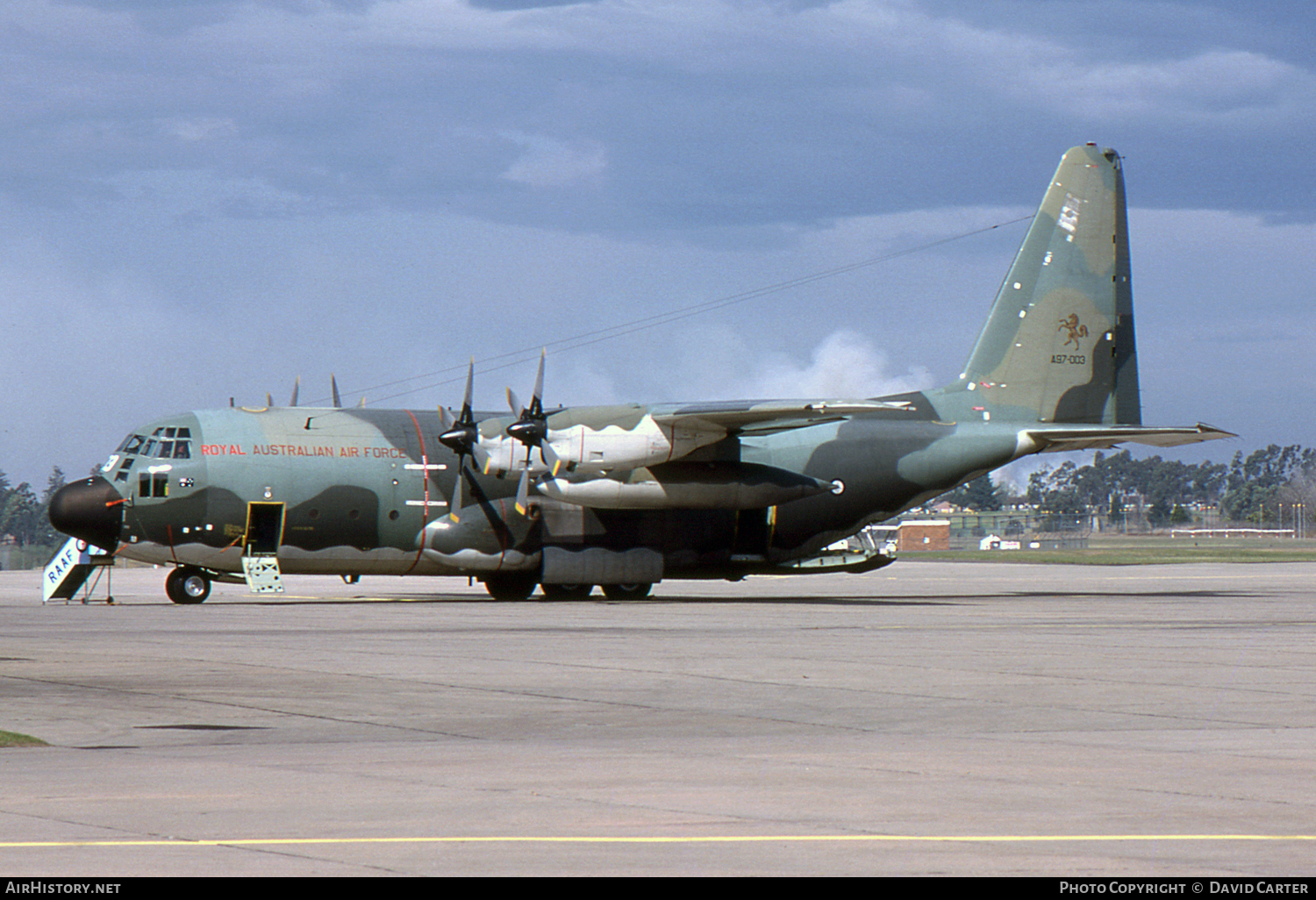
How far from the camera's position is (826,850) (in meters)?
8.27

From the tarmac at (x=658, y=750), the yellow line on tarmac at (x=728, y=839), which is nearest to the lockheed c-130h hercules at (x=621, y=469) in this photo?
the tarmac at (x=658, y=750)

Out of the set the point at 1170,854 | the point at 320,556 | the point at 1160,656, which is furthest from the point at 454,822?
the point at 320,556

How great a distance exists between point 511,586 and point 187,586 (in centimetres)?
839

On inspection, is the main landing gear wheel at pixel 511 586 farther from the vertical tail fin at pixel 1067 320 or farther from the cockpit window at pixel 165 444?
the vertical tail fin at pixel 1067 320

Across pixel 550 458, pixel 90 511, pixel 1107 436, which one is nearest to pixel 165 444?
pixel 90 511

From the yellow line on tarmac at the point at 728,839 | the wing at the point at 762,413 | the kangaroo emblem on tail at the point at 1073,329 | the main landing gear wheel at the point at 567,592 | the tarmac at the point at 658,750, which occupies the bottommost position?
the main landing gear wheel at the point at 567,592

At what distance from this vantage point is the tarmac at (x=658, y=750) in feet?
27.0

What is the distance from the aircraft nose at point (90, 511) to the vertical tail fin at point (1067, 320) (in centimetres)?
2303

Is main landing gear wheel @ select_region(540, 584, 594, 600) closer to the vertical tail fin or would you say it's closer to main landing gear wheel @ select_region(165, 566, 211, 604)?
main landing gear wheel @ select_region(165, 566, 211, 604)

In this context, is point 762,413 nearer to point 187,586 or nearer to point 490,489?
point 490,489

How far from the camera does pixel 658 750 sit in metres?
12.6

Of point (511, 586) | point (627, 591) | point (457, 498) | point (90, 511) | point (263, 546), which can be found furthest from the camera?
point (627, 591)

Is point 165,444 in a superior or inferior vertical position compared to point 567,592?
superior
